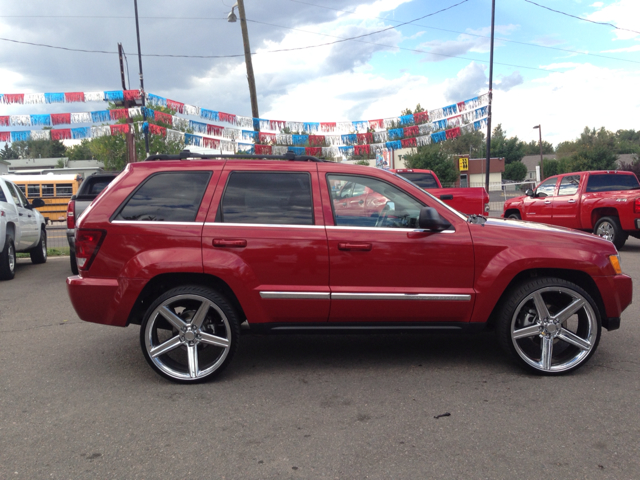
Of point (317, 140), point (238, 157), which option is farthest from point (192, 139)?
→ point (238, 157)

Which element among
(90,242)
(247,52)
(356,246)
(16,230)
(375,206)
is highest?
(247,52)

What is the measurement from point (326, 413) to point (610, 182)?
1112cm

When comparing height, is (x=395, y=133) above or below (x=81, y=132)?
below

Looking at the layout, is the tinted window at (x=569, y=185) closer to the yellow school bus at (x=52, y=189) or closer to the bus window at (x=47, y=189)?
the yellow school bus at (x=52, y=189)

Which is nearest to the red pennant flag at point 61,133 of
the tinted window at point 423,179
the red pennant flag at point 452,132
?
the tinted window at point 423,179

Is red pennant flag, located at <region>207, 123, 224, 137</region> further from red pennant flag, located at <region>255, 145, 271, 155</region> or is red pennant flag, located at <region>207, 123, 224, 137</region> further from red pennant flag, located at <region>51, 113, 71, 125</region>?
red pennant flag, located at <region>51, 113, 71, 125</region>

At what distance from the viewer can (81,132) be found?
1752 centimetres

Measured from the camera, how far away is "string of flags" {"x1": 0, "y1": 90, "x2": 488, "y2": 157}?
17.1 metres

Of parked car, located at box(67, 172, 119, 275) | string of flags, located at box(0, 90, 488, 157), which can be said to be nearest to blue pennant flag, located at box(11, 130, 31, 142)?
string of flags, located at box(0, 90, 488, 157)

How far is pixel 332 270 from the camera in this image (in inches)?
166

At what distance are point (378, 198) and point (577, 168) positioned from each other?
65012 mm

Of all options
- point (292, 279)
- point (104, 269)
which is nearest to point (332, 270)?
point (292, 279)

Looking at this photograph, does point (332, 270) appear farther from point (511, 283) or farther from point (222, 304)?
point (511, 283)

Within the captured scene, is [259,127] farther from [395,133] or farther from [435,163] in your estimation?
[435,163]
